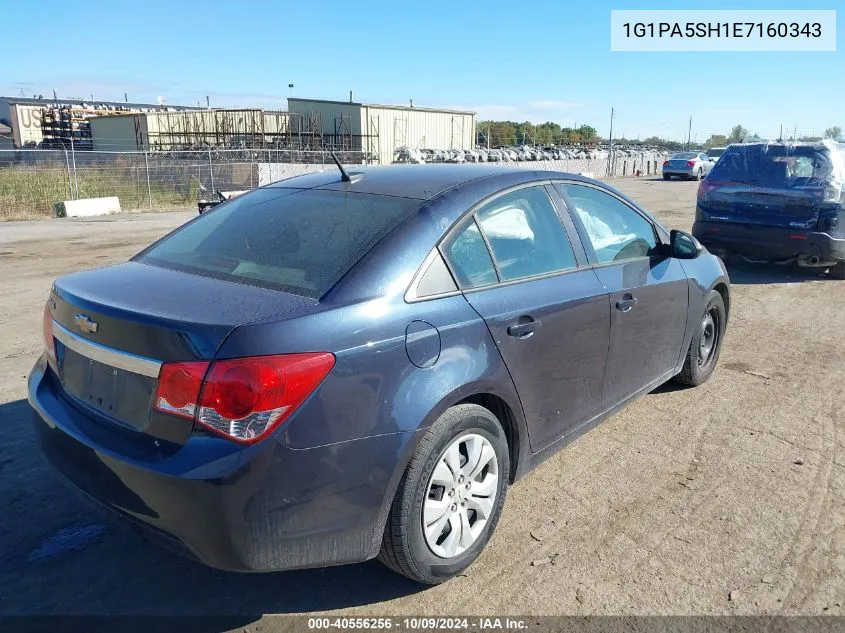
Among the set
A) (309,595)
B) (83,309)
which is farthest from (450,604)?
(83,309)

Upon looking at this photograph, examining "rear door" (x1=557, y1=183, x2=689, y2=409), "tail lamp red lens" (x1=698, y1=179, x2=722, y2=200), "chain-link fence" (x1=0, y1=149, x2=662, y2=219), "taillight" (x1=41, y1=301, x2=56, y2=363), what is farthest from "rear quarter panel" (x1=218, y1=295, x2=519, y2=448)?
"chain-link fence" (x1=0, y1=149, x2=662, y2=219)

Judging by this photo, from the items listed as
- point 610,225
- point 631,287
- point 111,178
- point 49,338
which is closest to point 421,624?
point 49,338

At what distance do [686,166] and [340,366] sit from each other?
38351 mm

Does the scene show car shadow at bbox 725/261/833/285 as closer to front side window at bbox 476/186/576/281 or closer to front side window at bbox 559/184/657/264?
front side window at bbox 559/184/657/264

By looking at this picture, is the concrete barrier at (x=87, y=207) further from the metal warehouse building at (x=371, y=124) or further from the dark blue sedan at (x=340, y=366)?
the metal warehouse building at (x=371, y=124)

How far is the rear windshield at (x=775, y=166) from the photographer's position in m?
8.48

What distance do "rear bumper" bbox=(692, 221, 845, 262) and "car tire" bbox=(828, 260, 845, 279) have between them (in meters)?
0.60

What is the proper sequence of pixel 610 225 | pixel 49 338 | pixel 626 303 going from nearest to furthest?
1. pixel 49 338
2. pixel 626 303
3. pixel 610 225

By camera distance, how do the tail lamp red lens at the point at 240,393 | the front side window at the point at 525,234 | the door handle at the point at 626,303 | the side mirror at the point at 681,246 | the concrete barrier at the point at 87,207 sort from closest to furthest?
the tail lamp red lens at the point at 240,393, the front side window at the point at 525,234, the door handle at the point at 626,303, the side mirror at the point at 681,246, the concrete barrier at the point at 87,207

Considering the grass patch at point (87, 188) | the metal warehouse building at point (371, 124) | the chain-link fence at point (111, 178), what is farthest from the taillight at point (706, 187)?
the metal warehouse building at point (371, 124)

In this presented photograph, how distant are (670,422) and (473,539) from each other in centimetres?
214

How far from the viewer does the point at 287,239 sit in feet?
9.82

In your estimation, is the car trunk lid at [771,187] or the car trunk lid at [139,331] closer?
the car trunk lid at [139,331]

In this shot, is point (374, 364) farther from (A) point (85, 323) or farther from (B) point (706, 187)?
(B) point (706, 187)
